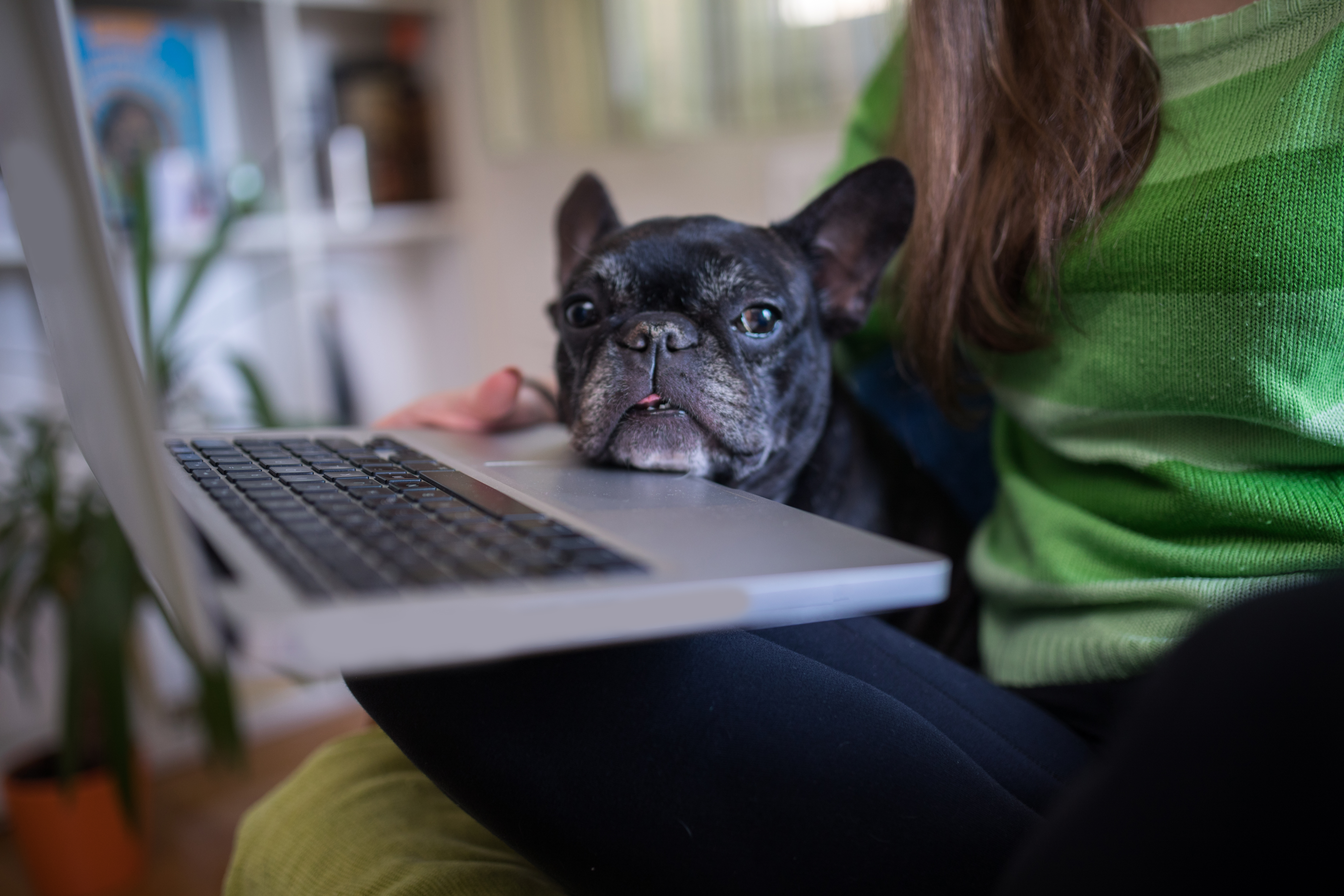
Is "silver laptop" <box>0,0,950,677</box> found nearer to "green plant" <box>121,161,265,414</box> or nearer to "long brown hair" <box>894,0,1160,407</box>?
"long brown hair" <box>894,0,1160,407</box>

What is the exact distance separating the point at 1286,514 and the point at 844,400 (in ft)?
1.87

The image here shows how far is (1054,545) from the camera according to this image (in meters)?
0.91

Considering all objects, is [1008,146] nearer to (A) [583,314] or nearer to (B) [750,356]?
(B) [750,356]

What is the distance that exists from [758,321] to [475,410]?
1.10ft

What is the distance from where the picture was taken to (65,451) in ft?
6.43

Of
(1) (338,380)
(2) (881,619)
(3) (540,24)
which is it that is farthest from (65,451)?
(2) (881,619)

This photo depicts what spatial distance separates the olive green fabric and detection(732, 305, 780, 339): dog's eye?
57cm

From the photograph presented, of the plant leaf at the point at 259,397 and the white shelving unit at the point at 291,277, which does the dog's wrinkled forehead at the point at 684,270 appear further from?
the white shelving unit at the point at 291,277

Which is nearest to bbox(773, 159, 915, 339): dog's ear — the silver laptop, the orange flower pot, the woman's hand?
the woman's hand

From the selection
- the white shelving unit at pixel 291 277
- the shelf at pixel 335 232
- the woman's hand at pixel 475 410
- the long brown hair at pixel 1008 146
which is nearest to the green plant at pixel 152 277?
the white shelving unit at pixel 291 277

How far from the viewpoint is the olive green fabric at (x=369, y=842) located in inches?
28.8

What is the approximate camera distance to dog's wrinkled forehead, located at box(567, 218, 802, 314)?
3.39 feet

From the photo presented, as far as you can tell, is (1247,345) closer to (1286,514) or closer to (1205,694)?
(1286,514)

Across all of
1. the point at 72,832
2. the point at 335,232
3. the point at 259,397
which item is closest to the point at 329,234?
the point at 335,232
